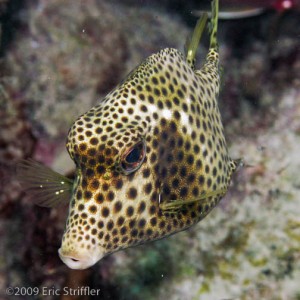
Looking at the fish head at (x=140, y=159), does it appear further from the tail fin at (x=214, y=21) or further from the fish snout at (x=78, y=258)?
the tail fin at (x=214, y=21)

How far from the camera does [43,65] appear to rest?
404 centimetres

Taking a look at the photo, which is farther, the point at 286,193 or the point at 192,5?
the point at 192,5

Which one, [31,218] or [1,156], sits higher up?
[1,156]

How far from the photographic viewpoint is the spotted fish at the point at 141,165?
2.14 metres

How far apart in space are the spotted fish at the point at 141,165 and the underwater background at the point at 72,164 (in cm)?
112

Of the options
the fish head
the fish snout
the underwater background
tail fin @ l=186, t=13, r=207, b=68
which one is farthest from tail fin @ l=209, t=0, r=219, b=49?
the fish snout

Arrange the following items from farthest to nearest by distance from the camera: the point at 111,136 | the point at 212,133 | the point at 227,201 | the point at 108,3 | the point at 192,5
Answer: the point at 192,5, the point at 108,3, the point at 227,201, the point at 212,133, the point at 111,136

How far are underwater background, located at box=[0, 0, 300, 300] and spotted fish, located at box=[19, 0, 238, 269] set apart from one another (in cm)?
112

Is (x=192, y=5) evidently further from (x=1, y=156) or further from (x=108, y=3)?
(x=1, y=156)

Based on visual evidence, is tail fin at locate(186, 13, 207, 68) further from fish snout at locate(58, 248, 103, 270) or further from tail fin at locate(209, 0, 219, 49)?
fish snout at locate(58, 248, 103, 270)

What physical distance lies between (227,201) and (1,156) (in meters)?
2.31

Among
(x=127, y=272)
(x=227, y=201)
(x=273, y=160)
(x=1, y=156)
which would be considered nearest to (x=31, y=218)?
(x=1, y=156)

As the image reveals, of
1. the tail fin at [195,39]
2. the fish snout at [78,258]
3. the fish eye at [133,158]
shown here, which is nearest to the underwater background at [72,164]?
the tail fin at [195,39]

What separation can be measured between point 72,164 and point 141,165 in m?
1.92
